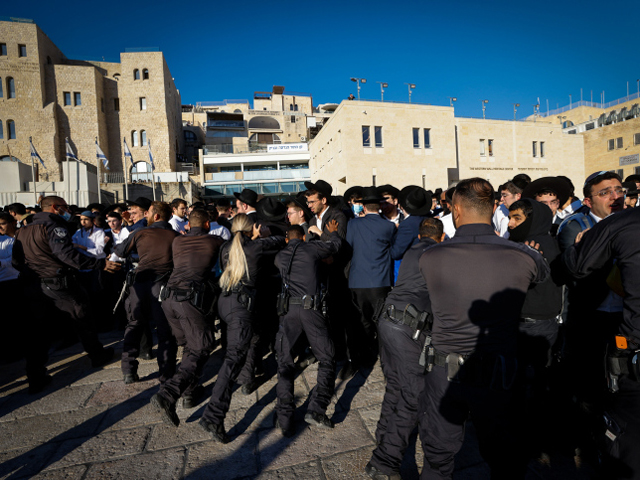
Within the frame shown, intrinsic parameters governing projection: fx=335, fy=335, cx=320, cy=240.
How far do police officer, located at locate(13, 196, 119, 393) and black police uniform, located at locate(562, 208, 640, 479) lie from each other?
5616 millimetres

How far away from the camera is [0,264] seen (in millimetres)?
4941

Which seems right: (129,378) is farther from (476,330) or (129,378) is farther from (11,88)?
(11,88)

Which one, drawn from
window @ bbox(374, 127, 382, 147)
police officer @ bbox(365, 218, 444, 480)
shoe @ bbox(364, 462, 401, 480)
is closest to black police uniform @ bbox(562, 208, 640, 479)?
police officer @ bbox(365, 218, 444, 480)

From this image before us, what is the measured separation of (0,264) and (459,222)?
628 cm

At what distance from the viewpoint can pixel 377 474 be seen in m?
2.58

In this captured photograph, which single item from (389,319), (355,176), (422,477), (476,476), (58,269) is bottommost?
(476,476)

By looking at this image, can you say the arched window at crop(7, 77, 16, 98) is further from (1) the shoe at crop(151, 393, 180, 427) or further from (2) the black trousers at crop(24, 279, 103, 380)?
(1) the shoe at crop(151, 393, 180, 427)

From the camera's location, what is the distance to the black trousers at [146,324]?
417 cm

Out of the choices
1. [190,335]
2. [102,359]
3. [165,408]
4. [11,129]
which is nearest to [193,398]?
[165,408]

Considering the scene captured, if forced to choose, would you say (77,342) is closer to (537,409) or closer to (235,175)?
(537,409)

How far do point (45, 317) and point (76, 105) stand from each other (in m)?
48.0

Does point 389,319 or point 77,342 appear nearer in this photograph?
point 389,319

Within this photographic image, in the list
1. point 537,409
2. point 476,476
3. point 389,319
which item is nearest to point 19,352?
point 389,319

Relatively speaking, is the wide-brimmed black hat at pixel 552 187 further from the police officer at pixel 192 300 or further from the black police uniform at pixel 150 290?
the black police uniform at pixel 150 290
